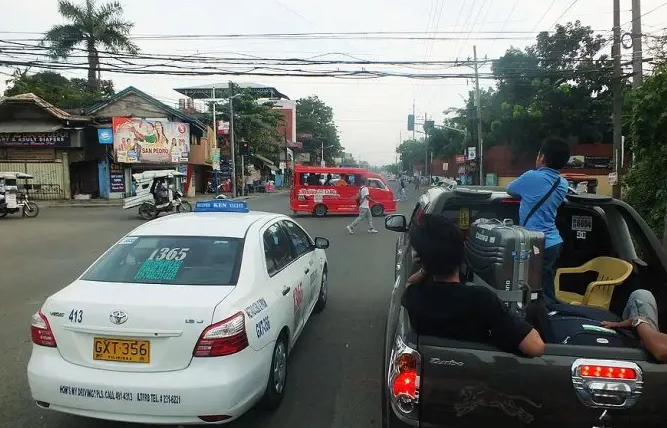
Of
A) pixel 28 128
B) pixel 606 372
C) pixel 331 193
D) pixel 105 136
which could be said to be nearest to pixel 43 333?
pixel 606 372

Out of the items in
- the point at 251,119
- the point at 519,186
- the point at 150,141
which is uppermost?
the point at 251,119

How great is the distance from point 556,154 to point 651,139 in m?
5.38

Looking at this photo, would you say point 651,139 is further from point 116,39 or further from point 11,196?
point 116,39

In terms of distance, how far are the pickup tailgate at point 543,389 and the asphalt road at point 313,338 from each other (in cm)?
164

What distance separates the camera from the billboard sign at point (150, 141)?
31.4 metres

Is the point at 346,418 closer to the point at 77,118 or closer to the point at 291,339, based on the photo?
the point at 291,339

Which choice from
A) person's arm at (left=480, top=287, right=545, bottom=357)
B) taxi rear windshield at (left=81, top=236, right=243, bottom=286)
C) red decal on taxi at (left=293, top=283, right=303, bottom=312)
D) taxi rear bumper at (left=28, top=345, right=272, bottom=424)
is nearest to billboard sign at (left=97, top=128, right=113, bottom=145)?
taxi rear windshield at (left=81, top=236, right=243, bottom=286)

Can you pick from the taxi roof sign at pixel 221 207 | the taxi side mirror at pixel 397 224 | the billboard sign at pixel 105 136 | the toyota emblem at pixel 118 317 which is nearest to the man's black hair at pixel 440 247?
the toyota emblem at pixel 118 317

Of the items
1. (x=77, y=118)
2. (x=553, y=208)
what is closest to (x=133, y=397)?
(x=553, y=208)

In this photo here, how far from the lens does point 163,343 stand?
304 cm

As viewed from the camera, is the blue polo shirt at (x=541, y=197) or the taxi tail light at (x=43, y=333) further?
the blue polo shirt at (x=541, y=197)

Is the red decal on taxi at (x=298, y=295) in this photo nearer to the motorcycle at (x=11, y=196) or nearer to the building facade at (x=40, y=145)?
the motorcycle at (x=11, y=196)

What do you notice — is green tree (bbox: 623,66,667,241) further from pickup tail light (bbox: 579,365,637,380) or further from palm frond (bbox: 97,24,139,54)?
palm frond (bbox: 97,24,139,54)

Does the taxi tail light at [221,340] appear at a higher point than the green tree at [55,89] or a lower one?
lower
